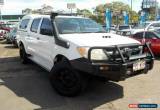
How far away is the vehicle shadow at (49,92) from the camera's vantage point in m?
5.82

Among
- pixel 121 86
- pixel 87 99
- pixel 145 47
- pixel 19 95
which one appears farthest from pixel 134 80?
pixel 19 95

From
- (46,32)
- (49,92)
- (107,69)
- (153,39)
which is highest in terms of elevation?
(46,32)

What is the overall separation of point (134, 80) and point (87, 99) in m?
2.12

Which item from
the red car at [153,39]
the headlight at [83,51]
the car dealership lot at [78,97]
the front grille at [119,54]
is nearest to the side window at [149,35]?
the red car at [153,39]

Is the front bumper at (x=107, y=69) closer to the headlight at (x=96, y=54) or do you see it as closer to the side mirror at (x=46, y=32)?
the headlight at (x=96, y=54)

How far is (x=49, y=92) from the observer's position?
6.67 m

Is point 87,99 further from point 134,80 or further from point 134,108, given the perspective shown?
point 134,80

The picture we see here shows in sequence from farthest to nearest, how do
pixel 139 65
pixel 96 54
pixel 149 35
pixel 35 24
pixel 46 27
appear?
pixel 149 35 < pixel 35 24 < pixel 46 27 < pixel 139 65 < pixel 96 54

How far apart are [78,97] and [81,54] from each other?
105cm

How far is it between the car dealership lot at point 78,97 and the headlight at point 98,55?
967 mm

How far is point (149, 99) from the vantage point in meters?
6.08

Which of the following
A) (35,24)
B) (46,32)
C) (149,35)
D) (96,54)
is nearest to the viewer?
(96,54)

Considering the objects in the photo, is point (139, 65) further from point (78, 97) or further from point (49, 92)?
point (49, 92)

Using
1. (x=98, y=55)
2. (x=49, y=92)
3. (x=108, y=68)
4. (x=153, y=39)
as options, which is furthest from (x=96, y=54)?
(x=153, y=39)
